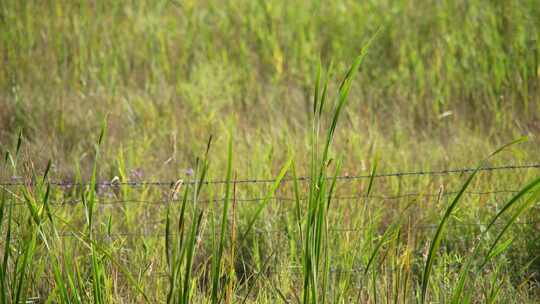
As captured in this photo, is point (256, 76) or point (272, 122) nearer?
point (272, 122)

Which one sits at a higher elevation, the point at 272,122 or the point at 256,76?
the point at 256,76

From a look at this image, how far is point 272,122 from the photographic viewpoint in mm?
4488

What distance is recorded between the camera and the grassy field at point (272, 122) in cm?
312

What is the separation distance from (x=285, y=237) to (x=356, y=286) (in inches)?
22.0

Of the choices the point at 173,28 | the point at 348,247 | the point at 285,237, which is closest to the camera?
the point at 348,247

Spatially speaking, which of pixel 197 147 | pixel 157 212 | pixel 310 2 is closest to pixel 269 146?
pixel 197 147

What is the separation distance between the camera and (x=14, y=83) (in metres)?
5.01

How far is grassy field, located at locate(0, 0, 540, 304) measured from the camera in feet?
10.2

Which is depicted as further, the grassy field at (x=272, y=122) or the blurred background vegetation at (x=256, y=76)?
the blurred background vegetation at (x=256, y=76)

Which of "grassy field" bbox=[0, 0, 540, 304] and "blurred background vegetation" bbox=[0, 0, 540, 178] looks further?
"blurred background vegetation" bbox=[0, 0, 540, 178]

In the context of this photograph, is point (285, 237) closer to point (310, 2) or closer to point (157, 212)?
point (157, 212)

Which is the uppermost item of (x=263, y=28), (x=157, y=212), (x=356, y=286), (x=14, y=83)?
(x=263, y=28)

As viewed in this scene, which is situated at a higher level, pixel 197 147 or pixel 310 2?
pixel 310 2

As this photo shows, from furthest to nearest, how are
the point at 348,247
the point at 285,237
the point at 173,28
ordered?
the point at 173,28 → the point at 285,237 → the point at 348,247
